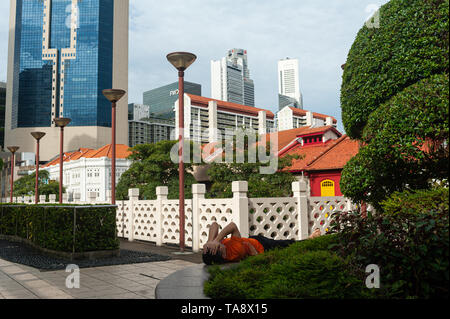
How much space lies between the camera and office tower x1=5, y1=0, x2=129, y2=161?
3629 inches

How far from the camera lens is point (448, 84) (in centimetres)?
428

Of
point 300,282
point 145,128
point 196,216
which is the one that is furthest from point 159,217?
point 145,128

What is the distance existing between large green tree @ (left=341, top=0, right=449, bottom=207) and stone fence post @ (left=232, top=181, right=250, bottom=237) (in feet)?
10.8

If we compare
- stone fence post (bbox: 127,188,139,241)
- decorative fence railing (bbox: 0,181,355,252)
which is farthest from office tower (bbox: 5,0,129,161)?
decorative fence railing (bbox: 0,181,355,252)

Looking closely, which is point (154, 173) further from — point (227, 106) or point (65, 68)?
point (65, 68)

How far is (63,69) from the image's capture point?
94000 millimetres

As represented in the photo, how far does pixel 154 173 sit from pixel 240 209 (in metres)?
16.8

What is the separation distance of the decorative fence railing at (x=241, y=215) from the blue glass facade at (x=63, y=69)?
3389 inches

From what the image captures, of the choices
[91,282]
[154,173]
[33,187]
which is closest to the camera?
[91,282]

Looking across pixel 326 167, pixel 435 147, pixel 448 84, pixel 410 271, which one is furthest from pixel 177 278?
pixel 326 167

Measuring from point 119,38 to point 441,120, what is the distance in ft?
329

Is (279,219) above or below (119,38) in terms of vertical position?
below

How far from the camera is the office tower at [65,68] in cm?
9219
